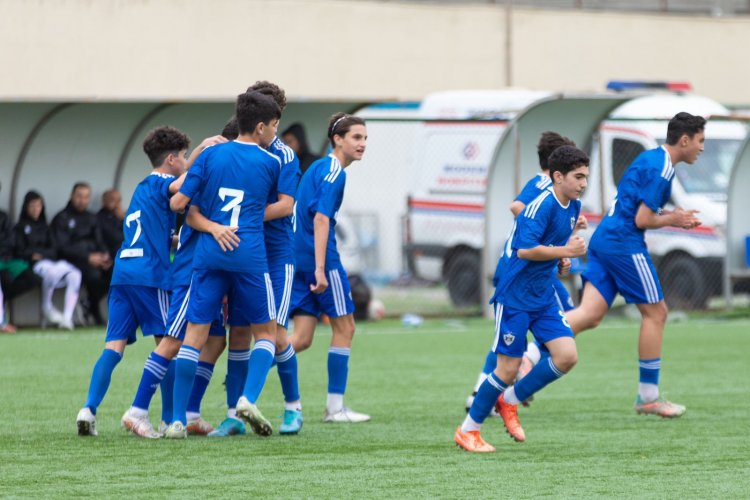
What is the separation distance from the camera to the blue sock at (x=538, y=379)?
774cm

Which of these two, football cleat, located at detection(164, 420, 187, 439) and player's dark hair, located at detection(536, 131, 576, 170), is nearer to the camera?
football cleat, located at detection(164, 420, 187, 439)

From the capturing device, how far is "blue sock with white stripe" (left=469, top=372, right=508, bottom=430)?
293 inches

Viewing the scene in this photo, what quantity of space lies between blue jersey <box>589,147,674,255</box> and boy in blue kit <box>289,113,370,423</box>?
1.70 metres

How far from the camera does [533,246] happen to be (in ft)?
24.5

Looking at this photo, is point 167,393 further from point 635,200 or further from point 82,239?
point 82,239

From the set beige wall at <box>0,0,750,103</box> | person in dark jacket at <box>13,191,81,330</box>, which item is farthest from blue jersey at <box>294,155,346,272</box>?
beige wall at <box>0,0,750,103</box>

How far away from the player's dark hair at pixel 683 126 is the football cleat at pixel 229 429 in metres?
3.20

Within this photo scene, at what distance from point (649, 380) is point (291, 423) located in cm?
241

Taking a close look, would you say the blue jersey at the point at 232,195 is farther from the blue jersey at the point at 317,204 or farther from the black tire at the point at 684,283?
the black tire at the point at 684,283

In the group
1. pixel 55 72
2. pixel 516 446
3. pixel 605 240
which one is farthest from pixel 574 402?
pixel 55 72

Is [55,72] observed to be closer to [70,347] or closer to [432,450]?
[70,347]

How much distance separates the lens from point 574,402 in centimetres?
964

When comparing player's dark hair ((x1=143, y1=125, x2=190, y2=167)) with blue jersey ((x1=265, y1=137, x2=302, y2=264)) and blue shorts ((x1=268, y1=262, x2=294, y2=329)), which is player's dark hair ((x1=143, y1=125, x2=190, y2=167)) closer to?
blue jersey ((x1=265, y1=137, x2=302, y2=264))

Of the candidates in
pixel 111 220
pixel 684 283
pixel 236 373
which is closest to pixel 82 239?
pixel 111 220
